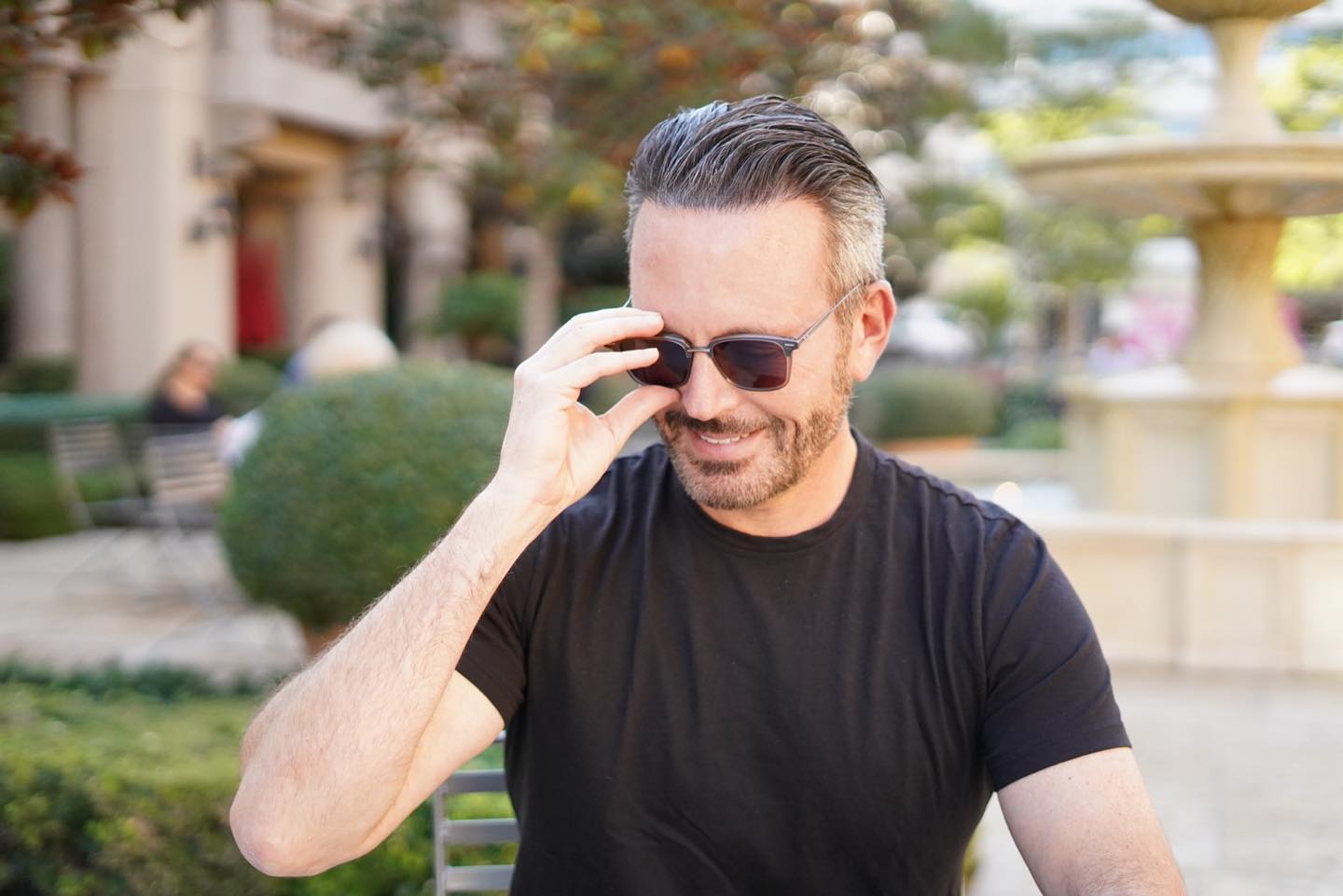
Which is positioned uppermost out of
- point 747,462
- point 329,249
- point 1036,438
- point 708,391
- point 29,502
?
point 708,391

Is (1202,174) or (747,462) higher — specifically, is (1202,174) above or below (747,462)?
above

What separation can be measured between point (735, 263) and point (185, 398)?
9.05m

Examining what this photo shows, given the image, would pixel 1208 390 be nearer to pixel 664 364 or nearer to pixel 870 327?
pixel 870 327

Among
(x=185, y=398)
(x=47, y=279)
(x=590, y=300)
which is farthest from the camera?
(x=590, y=300)

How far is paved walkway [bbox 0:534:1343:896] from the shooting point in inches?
186

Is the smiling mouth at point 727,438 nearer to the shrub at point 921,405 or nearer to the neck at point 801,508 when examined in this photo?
the neck at point 801,508

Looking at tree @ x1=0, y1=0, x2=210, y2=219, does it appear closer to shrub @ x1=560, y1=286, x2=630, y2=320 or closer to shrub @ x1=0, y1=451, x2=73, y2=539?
shrub @ x1=0, y1=451, x2=73, y2=539

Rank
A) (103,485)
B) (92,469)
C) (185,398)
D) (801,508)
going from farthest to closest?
(103,485) < (92,469) < (185,398) < (801,508)

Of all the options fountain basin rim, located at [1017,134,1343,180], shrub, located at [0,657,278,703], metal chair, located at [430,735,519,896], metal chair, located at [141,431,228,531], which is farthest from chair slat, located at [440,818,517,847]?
metal chair, located at [141,431,228,531]

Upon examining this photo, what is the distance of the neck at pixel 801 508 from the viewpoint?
227cm

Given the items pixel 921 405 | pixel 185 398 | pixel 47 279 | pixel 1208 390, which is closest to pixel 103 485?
pixel 185 398

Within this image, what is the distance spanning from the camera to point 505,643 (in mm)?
2248

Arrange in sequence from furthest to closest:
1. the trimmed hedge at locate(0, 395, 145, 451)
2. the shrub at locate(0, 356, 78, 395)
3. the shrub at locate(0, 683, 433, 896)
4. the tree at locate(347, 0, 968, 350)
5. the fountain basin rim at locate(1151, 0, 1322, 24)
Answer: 1. the shrub at locate(0, 356, 78, 395)
2. the trimmed hedge at locate(0, 395, 145, 451)
3. the tree at locate(347, 0, 968, 350)
4. the fountain basin rim at locate(1151, 0, 1322, 24)
5. the shrub at locate(0, 683, 433, 896)

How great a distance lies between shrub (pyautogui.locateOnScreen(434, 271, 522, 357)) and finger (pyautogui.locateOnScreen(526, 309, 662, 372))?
18.5 meters
